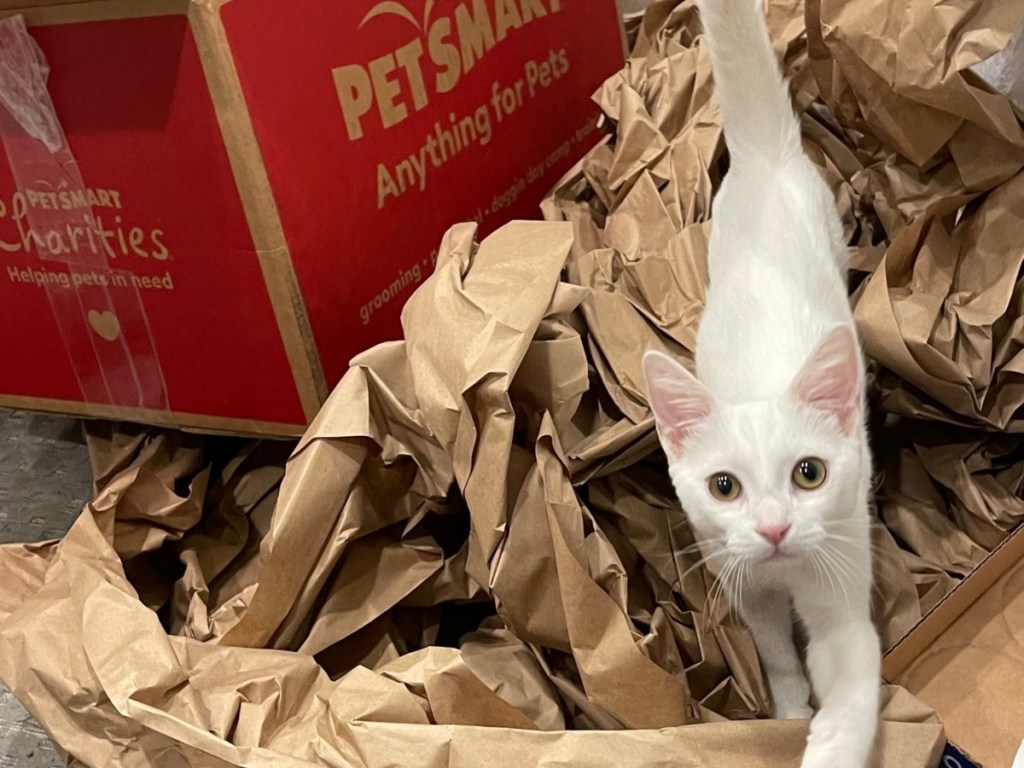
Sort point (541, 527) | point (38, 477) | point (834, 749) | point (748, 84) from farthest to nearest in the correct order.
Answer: point (38, 477), point (748, 84), point (541, 527), point (834, 749)

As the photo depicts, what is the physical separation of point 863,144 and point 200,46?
0.70 meters

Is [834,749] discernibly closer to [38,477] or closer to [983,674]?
[983,674]

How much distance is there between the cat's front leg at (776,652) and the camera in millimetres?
815

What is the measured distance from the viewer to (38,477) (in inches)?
54.6

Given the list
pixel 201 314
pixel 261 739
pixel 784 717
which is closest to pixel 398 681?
pixel 261 739

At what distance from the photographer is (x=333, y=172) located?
0.94 metres

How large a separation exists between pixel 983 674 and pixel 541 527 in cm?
39

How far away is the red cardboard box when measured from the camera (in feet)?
2.85

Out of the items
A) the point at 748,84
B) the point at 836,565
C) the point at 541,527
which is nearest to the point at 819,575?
the point at 836,565

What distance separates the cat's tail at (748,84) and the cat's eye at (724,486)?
0.40 meters

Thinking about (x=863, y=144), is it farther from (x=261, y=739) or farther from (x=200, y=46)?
(x=261, y=739)

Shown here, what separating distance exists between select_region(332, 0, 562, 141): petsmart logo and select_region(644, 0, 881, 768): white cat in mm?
276

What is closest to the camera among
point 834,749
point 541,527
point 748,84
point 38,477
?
point 834,749

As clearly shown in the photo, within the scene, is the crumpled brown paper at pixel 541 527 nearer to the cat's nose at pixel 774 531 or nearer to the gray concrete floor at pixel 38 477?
the cat's nose at pixel 774 531
